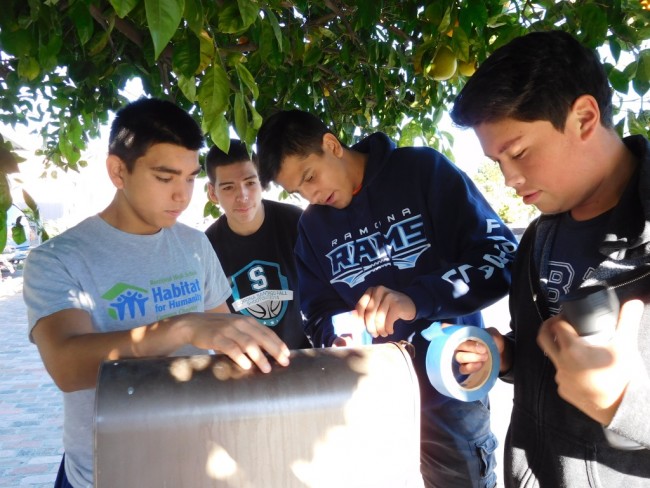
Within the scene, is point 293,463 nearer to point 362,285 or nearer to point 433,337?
point 433,337

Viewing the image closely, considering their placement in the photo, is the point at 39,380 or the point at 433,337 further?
the point at 39,380

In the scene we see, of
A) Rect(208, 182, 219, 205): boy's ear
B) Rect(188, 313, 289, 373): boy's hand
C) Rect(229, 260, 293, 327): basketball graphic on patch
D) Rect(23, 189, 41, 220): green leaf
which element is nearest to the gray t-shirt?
Rect(23, 189, 41, 220): green leaf

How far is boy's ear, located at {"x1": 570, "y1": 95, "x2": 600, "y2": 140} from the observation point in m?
1.19

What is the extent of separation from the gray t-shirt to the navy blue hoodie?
17.7 inches

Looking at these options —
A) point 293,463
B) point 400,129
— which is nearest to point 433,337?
point 293,463

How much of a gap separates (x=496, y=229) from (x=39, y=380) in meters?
5.78

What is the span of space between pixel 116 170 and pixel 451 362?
1203mm

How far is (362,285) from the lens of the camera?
179cm

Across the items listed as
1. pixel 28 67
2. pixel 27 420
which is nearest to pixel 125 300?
pixel 28 67

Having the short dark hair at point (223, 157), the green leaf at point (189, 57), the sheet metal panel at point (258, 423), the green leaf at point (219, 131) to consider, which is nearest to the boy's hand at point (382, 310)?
the sheet metal panel at point (258, 423)

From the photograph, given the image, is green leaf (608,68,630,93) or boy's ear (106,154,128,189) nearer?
green leaf (608,68,630,93)

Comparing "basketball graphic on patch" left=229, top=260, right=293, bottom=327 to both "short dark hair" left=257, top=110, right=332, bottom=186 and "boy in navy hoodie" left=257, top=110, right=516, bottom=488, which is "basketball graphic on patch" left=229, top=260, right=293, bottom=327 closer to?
"boy in navy hoodie" left=257, top=110, right=516, bottom=488

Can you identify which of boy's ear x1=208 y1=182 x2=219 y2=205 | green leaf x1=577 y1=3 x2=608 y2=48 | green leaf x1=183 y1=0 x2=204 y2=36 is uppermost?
boy's ear x1=208 y1=182 x2=219 y2=205

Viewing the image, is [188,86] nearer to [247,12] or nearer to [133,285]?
[247,12]
